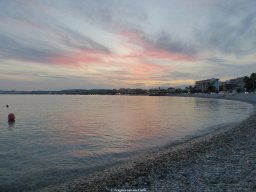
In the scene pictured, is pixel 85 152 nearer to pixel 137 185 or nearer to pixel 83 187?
pixel 83 187

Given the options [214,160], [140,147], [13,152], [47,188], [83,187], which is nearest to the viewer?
[83,187]

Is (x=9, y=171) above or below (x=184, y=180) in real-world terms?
below

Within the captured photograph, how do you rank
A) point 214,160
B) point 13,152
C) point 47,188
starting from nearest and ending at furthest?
point 47,188 → point 214,160 → point 13,152

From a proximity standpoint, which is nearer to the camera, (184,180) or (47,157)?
(184,180)

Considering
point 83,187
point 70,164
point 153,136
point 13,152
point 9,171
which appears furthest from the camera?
point 153,136

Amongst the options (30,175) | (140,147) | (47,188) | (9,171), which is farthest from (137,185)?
(140,147)

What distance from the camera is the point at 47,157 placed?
1927cm

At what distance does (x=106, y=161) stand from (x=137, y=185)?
24.7 ft

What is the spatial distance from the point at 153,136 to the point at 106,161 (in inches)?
430

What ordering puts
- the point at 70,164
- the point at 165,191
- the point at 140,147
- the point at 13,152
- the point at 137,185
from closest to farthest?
the point at 165,191
the point at 137,185
the point at 70,164
the point at 13,152
the point at 140,147

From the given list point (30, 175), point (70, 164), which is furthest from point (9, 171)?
point (70, 164)

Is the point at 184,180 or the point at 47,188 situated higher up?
the point at 184,180

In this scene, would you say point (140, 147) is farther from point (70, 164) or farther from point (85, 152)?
→ point (70, 164)

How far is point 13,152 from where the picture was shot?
2072cm
